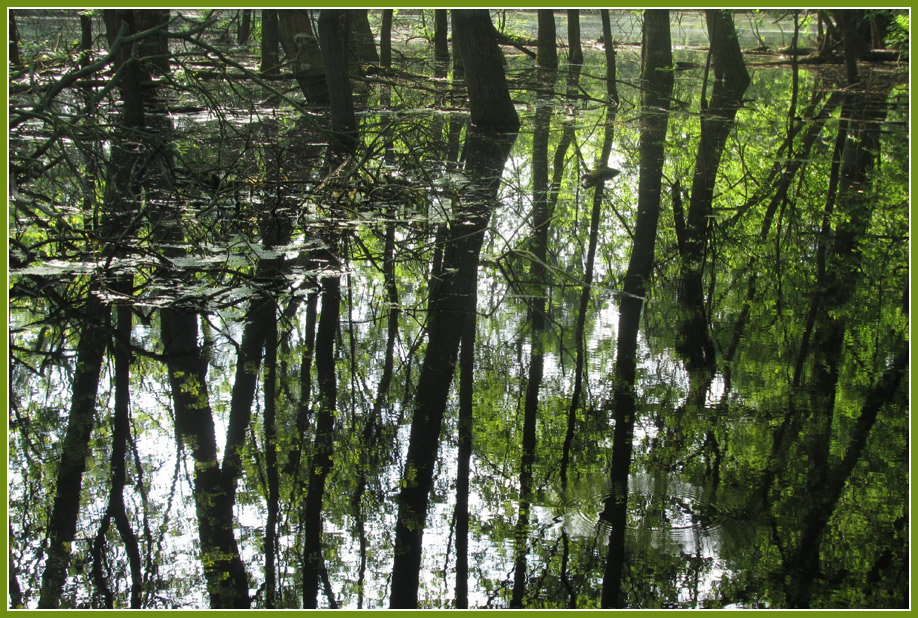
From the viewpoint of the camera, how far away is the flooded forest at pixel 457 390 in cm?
289

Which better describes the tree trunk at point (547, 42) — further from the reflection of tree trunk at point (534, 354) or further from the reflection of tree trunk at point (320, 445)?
the reflection of tree trunk at point (320, 445)

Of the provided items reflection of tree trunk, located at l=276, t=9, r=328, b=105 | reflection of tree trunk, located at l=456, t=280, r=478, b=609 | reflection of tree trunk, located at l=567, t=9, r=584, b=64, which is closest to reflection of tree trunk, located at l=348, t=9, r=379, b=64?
reflection of tree trunk, located at l=567, t=9, r=584, b=64

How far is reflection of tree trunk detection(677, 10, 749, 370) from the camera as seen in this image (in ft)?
16.4

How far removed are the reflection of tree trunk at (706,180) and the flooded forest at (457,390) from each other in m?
0.05

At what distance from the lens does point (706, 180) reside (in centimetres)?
918

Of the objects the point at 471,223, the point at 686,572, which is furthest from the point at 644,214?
the point at 686,572

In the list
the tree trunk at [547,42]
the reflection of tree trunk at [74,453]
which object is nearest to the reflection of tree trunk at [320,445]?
the reflection of tree trunk at [74,453]

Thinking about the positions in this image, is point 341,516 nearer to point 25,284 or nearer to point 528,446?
point 528,446

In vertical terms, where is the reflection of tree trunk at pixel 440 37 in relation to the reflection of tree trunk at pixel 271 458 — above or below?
above

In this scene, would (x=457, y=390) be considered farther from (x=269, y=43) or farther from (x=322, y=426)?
(x=269, y=43)

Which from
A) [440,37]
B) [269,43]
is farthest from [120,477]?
[440,37]

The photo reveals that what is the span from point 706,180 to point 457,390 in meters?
5.82

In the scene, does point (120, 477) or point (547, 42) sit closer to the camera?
point (120, 477)

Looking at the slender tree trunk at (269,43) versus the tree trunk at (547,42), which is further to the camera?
the tree trunk at (547,42)
